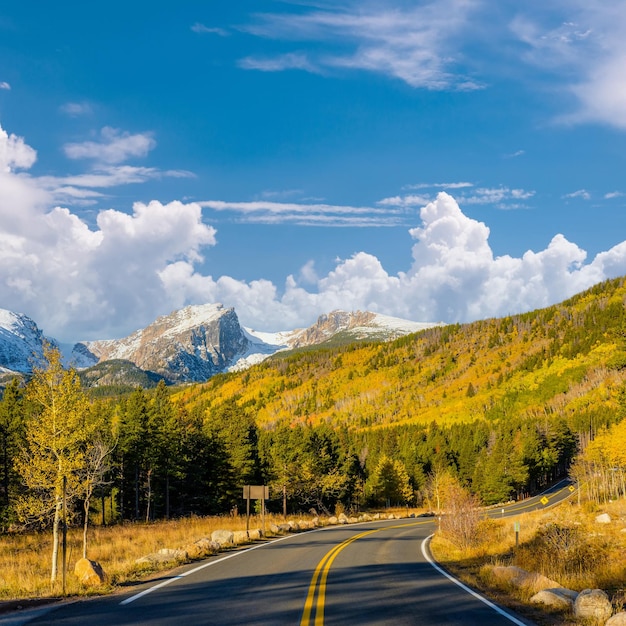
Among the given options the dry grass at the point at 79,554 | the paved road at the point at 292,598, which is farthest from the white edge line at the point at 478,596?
the dry grass at the point at 79,554

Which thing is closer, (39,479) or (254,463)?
(39,479)

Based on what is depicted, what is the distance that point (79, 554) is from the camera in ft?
88.6

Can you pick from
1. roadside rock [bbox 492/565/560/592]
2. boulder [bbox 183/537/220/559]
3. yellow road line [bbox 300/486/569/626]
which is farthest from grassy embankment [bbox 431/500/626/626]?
boulder [bbox 183/537/220/559]

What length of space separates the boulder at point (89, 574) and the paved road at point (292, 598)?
1094mm

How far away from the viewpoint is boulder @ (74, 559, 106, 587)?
14.3m

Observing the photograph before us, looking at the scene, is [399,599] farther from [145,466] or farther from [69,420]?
[145,466]

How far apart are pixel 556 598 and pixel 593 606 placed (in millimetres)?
1483

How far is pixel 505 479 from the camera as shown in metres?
92.1

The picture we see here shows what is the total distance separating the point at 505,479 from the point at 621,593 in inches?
3350

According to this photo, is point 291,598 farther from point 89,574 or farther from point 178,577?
point 89,574

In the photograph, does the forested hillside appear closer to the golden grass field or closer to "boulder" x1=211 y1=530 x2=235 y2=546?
the golden grass field

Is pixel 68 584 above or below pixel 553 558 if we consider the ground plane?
above

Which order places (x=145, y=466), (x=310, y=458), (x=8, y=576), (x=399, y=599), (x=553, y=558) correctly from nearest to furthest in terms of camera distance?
(x=399, y=599) < (x=8, y=576) < (x=553, y=558) < (x=145, y=466) < (x=310, y=458)

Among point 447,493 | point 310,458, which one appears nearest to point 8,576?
point 447,493
